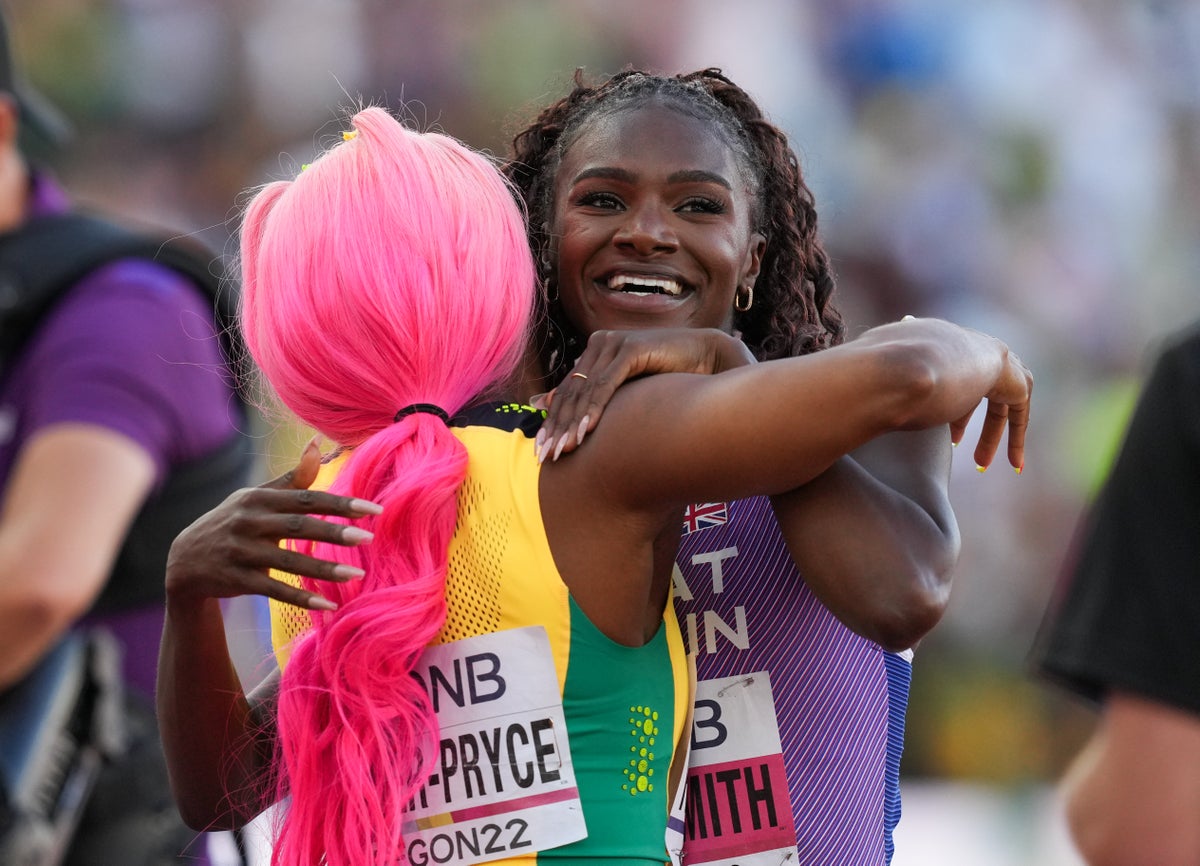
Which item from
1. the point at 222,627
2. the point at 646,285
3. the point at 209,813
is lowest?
the point at 209,813

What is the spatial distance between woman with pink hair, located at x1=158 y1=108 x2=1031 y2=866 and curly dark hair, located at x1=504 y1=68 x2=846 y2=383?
519 mm

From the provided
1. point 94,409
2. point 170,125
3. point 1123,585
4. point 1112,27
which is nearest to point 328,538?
point 1123,585

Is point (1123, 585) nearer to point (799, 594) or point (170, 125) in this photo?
point (799, 594)

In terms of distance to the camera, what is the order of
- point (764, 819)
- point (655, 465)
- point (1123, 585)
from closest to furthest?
point (1123, 585), point (655, 465), point (764, 819)

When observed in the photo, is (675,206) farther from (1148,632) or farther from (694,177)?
(1148,632)

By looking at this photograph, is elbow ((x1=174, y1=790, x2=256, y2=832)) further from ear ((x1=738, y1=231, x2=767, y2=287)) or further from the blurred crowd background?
the blurred crowd background

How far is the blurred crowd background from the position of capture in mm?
6738

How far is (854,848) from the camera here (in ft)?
7.16

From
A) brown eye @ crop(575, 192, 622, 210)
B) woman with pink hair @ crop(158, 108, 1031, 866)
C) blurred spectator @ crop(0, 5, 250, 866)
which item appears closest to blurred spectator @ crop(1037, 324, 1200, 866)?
woman with pink hair @ crop(158, 108, 1031, 866)

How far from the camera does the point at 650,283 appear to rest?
2.34 metres

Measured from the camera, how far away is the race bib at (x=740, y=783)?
213 cm

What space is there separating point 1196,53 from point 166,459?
562 cm

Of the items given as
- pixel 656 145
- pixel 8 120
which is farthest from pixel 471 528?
pixel 8 120

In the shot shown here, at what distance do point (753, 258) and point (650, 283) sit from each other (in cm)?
27
